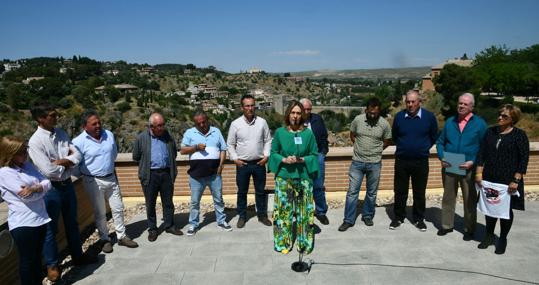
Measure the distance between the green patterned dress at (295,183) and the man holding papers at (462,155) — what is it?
1.54 m

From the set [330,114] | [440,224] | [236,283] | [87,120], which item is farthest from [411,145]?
[330,114]

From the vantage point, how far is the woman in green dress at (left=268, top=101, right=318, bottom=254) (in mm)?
3385

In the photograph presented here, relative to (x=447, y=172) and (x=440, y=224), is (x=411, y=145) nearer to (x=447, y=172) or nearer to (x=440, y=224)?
(x=447, y=172)

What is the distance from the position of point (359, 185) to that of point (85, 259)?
299 centimetres

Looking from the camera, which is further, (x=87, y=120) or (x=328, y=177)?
(x=328, y=177)

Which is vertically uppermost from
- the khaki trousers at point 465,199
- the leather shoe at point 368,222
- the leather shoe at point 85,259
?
the khaki trousers at point 465,199

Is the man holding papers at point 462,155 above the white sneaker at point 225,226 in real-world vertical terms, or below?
above

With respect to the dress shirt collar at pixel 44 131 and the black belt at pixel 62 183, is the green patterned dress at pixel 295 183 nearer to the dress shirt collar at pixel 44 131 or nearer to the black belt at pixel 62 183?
the black belt at pixel 62 183

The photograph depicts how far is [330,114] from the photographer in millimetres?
60906

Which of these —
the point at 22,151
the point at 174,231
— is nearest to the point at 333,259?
the point at 174,231

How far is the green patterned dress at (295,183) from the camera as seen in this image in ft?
11.2

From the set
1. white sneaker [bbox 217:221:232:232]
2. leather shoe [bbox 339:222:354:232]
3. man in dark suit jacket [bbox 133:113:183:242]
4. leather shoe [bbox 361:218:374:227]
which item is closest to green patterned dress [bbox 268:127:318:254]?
leather shoe [bbox 339:222:354:232]

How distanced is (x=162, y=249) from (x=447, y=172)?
3186 millimetres

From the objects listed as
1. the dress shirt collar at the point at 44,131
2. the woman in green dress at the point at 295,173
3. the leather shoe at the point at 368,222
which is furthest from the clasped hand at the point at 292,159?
the dress shirt collar at the point at 44,131
